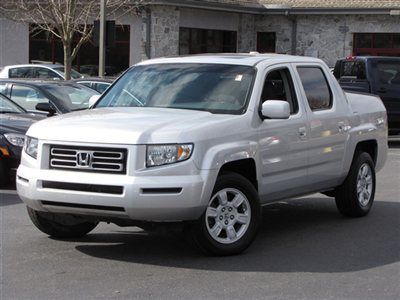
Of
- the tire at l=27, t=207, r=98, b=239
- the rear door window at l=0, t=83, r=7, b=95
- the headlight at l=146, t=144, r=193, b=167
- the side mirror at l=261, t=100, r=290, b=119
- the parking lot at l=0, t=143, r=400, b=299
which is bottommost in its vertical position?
the parking lot at l=0, t=143, r=400, b=299

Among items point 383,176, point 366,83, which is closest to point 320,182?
point 383,176

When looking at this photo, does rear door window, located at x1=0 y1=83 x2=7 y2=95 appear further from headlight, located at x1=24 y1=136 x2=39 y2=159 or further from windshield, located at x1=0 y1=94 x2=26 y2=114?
headlight, located at x1=24 y1=136 x2=39 y2=159

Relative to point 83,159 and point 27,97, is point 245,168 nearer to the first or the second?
point 83,159

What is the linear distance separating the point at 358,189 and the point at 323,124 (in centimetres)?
119

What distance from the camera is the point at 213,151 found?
6047 mm

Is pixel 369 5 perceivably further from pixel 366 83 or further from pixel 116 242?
pixel 116 242

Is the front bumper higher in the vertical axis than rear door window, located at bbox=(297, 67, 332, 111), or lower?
lower

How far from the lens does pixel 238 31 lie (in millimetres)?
32000

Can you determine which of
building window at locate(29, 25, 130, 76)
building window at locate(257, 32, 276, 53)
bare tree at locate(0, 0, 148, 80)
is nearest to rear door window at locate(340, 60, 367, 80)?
bare tree at locate(0, 0, 148, 80)

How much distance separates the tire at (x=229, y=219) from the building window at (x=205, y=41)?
23.5 metres

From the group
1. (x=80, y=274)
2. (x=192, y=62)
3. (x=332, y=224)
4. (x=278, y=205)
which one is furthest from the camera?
(x=278, y=205)

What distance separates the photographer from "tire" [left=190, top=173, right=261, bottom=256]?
615cm

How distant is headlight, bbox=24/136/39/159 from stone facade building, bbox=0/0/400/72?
70.9 feet

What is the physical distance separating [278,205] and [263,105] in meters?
2.93
